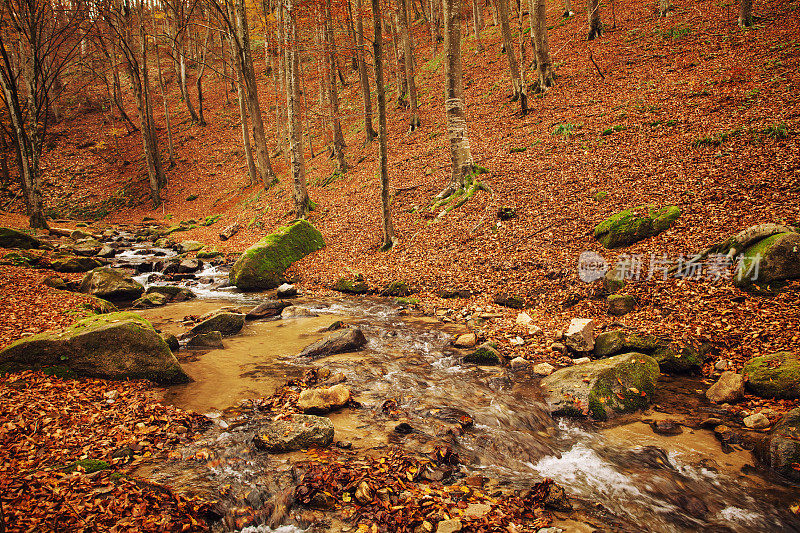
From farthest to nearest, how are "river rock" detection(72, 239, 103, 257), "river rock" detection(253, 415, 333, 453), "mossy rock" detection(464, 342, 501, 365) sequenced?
"river rock" detection(72, 239, 103, 257)
"mossy rock" detection(464, 342, 501, 365)
"river rock" detection(253, 415, 333, 453)

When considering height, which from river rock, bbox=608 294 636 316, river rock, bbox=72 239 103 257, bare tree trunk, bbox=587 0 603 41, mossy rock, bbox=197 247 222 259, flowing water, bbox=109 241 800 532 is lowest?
flowing water, bbox=109 241 800 532

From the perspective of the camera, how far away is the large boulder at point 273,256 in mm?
11789

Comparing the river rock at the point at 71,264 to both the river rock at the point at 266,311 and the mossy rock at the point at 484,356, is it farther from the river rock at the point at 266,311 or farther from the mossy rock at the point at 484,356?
the mossy rock at the point at 484,356

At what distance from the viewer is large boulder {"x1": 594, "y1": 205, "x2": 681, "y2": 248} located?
7738 mm

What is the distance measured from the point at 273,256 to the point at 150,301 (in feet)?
12.3

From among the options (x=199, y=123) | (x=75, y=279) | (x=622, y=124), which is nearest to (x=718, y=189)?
(x=622, y=124)

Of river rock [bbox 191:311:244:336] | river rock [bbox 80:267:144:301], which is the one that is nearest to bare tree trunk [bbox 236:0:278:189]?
river rock [bbox 80:267:144:301]

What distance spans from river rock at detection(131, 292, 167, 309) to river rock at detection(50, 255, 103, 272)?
3.44 meters

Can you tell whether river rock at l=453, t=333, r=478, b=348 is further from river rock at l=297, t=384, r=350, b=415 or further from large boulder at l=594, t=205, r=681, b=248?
large boulder at l=594, t=205, r=681, b=248

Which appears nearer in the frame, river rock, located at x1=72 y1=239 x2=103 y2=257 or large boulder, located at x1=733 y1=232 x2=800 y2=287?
large boulder, located at x1=733 y1=232 x2=800 y2=287

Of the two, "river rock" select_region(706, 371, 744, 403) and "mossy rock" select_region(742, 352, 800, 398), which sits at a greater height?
"mossy rock" select_region(742, 352, 800, 398)

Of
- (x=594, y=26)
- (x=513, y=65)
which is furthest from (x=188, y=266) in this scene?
(x=594, y=26)

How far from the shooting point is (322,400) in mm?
4977

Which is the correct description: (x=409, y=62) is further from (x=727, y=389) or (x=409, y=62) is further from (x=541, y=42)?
(x=727, y=389)
